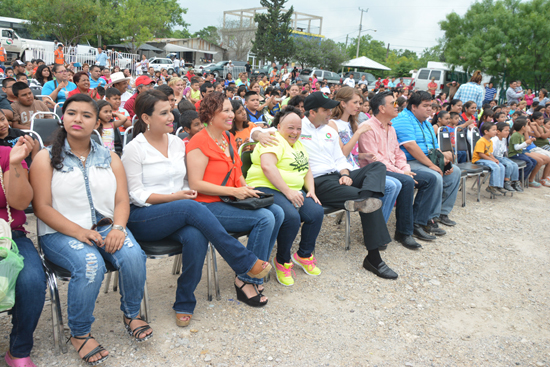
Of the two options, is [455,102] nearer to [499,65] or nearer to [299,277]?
[299,277]

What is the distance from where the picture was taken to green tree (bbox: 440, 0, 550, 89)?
72.6 ft

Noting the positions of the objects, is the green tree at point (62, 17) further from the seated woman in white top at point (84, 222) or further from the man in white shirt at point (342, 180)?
the seated woman in white top at point (84, 222)

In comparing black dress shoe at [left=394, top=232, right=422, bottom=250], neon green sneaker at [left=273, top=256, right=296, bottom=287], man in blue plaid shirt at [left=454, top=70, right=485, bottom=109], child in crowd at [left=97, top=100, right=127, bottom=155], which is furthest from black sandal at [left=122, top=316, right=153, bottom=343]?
man in blue plaid shirt at [left=454, top=70, right=485, bottom=109]

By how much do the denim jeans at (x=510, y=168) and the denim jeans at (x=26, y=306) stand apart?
7.10 m

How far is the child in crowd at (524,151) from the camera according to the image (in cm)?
748

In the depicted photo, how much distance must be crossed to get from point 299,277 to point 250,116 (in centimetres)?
332

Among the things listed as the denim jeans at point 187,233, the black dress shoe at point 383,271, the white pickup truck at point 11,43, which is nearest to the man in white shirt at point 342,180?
the black dress shoe at point 383,271

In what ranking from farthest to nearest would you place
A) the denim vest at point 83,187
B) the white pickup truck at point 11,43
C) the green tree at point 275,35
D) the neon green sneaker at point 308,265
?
the green tree at point 275,35, the white pickup truck at point 11,43, the neon green sneaker at point 308,265, the denim vest at point 83,187

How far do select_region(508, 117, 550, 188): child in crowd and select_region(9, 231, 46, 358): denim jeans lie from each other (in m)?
7.82

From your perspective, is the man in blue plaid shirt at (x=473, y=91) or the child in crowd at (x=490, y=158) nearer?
the child in crowd at (x=490, y=158)

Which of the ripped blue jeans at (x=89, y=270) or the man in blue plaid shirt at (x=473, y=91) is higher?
the man in blue plaid shirt at (x=473, y=91)

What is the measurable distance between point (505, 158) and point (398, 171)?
362cm

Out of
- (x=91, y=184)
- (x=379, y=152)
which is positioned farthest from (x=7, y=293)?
(x=379, y=152)

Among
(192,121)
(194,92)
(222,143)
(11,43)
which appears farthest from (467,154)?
(11,43)
